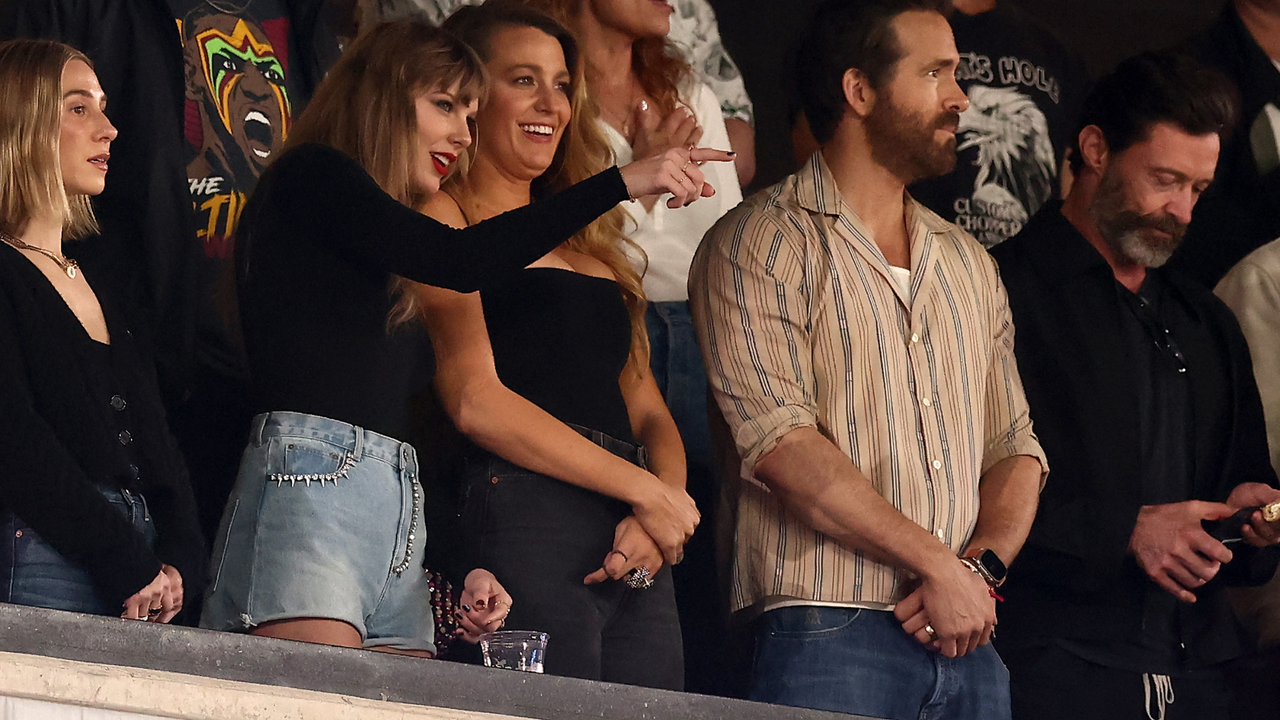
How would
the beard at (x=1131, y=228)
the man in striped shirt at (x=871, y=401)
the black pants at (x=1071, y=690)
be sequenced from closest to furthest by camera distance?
the man in striped shirt at (x=871, y=401) < the black pants at (x=1071, y=690) < the beard at (x=1131, y=228)

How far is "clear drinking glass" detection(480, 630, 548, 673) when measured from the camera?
8.70 feet

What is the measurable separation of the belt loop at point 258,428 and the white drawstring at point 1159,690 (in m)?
1.57

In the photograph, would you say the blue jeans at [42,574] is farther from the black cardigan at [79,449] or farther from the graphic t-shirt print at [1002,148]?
the graphic t-shirt print at [1002,148]

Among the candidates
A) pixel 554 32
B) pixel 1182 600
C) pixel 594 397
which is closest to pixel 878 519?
pixel 594 397

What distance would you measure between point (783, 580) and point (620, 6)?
114 centimetres

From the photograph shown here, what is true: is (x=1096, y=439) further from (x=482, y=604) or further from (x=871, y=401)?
(x=482, y=604)

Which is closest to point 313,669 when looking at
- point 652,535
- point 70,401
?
point 70,401

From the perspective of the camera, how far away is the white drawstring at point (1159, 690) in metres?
3.18

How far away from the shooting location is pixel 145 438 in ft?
8.64

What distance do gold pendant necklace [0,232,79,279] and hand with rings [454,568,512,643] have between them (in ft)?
2.33

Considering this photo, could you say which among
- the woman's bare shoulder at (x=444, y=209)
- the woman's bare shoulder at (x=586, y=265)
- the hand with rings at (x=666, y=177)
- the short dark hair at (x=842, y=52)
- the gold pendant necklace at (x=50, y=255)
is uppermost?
the short dark hair at (x=842, y=52)

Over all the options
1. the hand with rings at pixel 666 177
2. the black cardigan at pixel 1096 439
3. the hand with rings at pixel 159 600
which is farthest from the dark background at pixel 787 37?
the hand with rings at pixel 159 600

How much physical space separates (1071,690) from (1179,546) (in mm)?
354

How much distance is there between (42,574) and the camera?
97.6 inches
